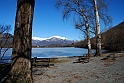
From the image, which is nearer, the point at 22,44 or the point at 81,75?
the point at 22,44

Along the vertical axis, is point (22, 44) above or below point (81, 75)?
above

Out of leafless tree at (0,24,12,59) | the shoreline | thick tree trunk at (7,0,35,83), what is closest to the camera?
thick tree trunk at (7,0,35,83)

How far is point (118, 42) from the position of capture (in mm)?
56719

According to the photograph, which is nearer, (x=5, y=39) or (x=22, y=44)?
(x=22, y=44)

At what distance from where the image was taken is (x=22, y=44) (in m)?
5.97

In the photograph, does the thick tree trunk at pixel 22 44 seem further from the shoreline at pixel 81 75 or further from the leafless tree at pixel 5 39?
the leafless tree at pixel 5 39

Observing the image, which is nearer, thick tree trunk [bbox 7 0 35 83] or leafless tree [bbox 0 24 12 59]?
thick tree trunk [bbox 7 0 35 83]

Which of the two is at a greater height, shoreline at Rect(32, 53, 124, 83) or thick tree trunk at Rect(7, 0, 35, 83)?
thick tree trunk at Rect(7, 0, 35, 83)

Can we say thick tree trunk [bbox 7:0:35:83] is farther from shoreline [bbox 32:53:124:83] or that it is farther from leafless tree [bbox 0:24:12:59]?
leafless tree [bbox 0:24:12:59]

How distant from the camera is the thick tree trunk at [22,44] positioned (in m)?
5.96

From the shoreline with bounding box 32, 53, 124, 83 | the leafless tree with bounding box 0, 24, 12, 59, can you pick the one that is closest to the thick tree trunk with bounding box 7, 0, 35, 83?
the shoreline with bounding box 32, 53, 124, 83

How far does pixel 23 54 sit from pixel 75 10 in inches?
748

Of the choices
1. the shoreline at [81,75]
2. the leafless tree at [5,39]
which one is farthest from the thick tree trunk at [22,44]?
the leafless tree at [5,39]

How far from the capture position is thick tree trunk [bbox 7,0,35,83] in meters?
5.96
